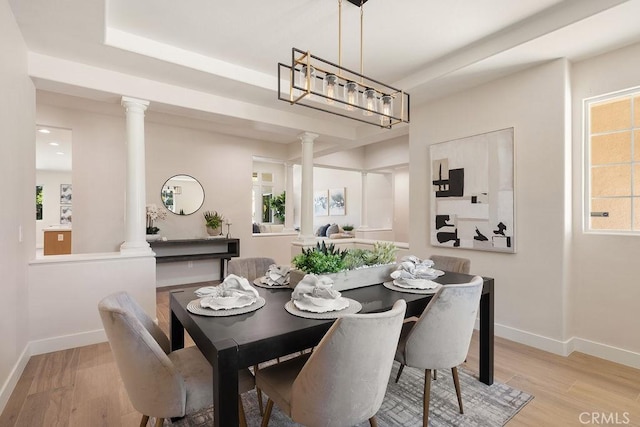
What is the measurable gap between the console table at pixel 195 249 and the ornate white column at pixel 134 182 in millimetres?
1582

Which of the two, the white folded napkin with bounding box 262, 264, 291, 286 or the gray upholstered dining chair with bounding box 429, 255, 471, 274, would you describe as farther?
the gray upholstered dining chair with bounding box 429, 255, 471, 274

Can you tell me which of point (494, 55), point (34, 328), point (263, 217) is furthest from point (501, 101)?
point (263, 217)

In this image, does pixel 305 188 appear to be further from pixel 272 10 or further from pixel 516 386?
pixel 516 386

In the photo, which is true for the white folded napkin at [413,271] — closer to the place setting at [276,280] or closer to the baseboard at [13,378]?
the place setting at [276,280]

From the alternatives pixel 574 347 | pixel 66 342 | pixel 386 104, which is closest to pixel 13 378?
pixel 66 342

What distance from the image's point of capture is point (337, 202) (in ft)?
31.0

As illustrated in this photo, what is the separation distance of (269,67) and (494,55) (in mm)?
2025

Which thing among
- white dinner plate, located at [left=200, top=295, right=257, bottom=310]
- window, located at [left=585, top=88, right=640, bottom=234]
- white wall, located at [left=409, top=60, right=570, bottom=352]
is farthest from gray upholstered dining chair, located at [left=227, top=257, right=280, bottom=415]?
window, located at [left=585, top=88, right=640, bottom=234]

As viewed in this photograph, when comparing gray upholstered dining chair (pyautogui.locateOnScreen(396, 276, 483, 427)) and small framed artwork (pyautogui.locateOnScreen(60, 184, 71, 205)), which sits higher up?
small framed artwork (pyautogui.locateOnScreen(60, 184, 71, 205))

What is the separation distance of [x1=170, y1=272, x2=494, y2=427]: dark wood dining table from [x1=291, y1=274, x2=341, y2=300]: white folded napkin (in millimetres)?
119

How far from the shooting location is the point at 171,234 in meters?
5.24

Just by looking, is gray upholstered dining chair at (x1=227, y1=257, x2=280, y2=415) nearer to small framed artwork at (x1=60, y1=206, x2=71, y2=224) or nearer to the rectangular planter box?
the rectangular planter box

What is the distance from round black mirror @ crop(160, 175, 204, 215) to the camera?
520 centimetres

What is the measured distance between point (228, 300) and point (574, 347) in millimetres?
2984
